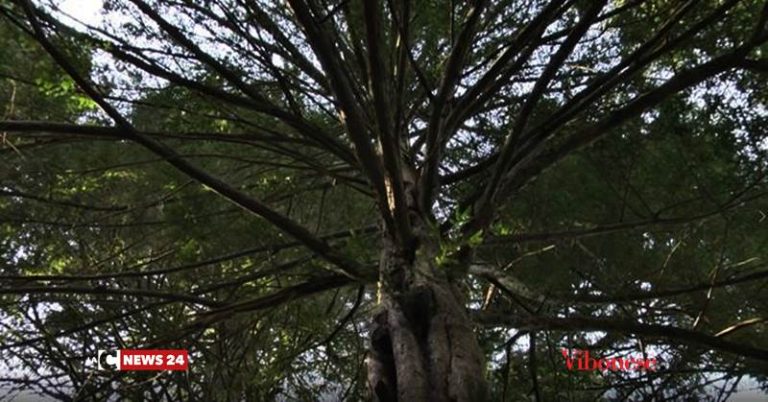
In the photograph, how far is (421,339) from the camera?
224cm

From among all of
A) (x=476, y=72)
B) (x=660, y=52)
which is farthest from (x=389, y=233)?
(x=476, y=72)

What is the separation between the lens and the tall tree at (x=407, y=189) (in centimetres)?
229

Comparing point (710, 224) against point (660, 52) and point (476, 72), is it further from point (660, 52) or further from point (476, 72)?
point (660, 52)

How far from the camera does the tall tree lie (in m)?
2.29

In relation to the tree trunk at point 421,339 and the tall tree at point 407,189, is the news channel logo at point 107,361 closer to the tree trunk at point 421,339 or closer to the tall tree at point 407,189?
the tall tree at point 407,189

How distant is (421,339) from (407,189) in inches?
38.7

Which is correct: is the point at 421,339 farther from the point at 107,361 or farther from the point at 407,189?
the point at 107,361

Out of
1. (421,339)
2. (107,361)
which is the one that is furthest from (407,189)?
(107,361)

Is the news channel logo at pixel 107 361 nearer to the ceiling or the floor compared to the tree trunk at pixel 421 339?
nearer to the ceiling

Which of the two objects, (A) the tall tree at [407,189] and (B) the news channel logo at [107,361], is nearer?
(A) the tall tree at [407,189]

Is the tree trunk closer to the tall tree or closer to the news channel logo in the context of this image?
the tall tree

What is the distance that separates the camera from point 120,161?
13.4 feet

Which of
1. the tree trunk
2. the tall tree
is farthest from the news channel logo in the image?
the tree trunk

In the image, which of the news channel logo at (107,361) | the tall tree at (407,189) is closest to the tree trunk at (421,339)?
the tall tree at (407,189)
